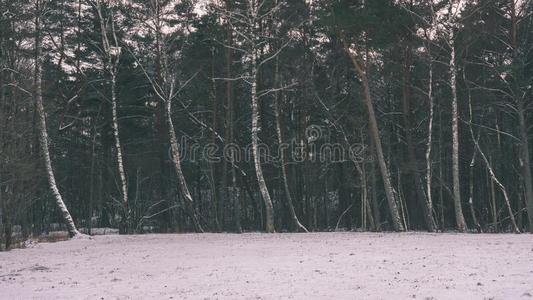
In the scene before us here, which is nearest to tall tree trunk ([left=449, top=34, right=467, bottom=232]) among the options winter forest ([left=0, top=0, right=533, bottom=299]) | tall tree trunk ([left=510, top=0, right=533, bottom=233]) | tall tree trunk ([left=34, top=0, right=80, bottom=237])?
winter forest ([left=0, top=0, right=533, bottom=299])

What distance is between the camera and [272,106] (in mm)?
35812

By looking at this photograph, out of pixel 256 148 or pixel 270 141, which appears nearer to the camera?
pixel 256 148

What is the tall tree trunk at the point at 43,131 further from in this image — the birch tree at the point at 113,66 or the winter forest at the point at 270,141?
the birch tree at the point at 113,66

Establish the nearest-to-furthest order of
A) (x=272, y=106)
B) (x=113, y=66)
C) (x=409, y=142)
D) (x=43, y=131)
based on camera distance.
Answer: (x=43, y=131)
(x=409, y=142)
(x=113, y=66)
(x=272, y=106)

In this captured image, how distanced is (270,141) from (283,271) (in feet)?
80.3

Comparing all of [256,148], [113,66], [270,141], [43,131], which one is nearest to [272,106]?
[270,141]

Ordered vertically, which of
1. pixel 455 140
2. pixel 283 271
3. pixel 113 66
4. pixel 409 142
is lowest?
pixel 283 271

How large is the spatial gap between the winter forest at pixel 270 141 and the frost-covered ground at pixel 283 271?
9cm

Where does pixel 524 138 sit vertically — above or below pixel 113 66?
below

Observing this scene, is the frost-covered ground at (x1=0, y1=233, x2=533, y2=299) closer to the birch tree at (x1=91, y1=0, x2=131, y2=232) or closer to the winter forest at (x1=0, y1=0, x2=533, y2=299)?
the winter forest at (x1=0, y1=0, x2=533, y2=299)

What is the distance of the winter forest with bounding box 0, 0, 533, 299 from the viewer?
13031mm

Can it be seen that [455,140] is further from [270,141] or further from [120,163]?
[120,163]

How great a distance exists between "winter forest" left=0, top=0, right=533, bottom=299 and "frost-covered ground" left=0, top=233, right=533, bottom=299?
0.28 ft

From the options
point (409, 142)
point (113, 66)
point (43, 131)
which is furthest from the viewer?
point (113, 66)
